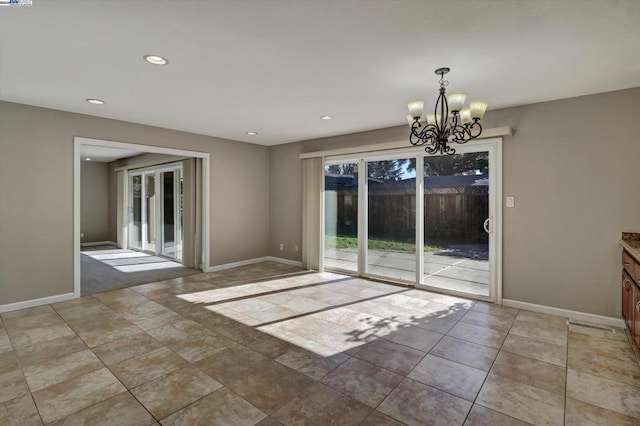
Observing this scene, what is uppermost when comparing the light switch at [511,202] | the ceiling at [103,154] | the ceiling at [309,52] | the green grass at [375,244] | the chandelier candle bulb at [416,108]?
the ceiling at [103,154]

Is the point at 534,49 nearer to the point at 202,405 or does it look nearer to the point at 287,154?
the point at 202,405

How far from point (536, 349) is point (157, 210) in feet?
24.7

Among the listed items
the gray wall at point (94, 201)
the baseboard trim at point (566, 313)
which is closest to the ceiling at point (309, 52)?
the baseboard trim at point (566, 313)

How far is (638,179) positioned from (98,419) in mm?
5064

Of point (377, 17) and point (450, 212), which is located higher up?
point (377, 17)

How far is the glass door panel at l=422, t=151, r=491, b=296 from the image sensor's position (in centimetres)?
420

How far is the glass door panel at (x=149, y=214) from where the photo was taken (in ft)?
25.7

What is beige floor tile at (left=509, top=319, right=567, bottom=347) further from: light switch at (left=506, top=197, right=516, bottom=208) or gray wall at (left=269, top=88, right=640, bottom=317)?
light switch at (left=506, top=197, right=516, bottom=208)

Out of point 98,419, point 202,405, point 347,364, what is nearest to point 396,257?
point 347,364

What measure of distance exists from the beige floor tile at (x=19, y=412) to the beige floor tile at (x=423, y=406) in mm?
2174

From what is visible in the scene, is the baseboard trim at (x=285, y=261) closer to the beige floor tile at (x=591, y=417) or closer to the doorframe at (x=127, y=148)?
the doorframe at (x=127, y=148)

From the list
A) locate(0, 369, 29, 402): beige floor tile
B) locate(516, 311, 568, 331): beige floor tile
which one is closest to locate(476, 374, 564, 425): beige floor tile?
locate(516, 311, 568, 331): beige floor tile

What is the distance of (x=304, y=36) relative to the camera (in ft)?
7.38

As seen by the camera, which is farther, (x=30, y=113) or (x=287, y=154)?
(x=287, y=154)
